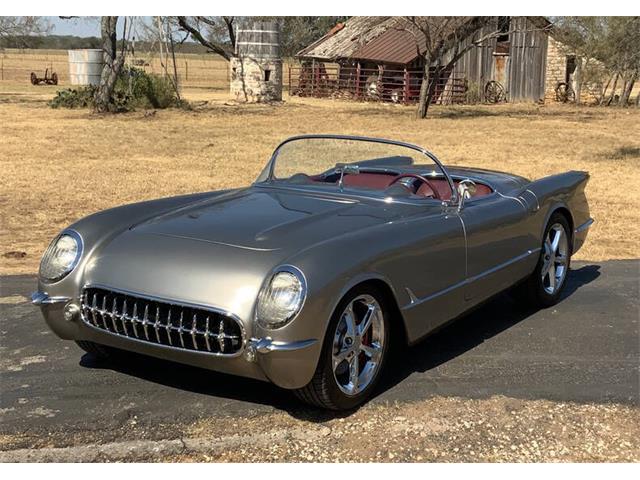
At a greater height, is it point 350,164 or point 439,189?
point 350,164

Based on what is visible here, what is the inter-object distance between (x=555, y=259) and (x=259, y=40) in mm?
31463

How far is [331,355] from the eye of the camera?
11.8ft

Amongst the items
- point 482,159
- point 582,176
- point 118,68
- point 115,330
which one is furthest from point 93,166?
point 118,68

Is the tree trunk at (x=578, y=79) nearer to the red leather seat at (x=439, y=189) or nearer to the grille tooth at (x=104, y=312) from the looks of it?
the red leather seat at (x=439, y=189)

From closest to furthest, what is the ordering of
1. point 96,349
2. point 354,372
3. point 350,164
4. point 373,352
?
point 354,372 < point 373,352 < point 96,349 < point 350,164

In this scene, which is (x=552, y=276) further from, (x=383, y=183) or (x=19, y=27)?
(x=19, y=27)

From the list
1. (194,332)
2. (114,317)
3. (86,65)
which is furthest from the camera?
(86,65)

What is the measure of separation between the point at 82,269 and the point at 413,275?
1.73 meters

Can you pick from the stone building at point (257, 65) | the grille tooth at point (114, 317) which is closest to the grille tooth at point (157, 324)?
the grille tooth at point (114, 317)

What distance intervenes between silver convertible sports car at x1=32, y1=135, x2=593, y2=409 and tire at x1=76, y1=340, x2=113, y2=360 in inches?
0.6

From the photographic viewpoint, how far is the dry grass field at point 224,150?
9812 mm

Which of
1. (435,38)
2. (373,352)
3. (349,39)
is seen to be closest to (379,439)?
(373,352)

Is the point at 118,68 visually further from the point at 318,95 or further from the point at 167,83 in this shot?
the point at 318,95

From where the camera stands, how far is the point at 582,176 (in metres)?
6.23
